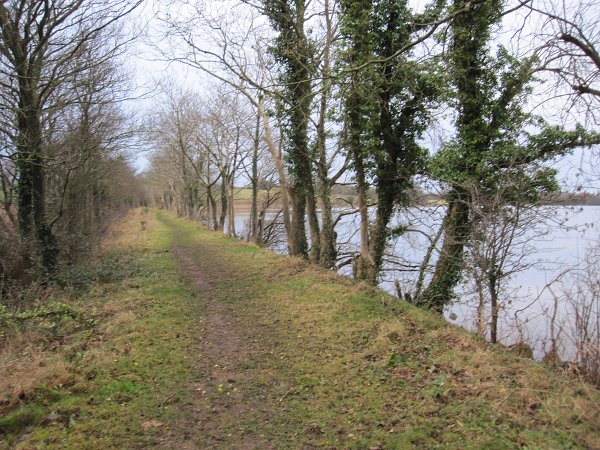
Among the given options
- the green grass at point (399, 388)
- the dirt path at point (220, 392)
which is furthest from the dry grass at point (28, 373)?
the green grass at point (399, 388)

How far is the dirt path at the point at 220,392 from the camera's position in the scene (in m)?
3.86

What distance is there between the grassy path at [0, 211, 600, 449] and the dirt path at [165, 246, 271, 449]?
2cm

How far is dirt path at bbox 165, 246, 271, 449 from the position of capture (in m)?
3.86

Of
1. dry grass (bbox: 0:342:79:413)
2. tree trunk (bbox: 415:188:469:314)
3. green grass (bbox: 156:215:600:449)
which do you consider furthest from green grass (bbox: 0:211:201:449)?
tree trunk (bbox: 415:188:469:314)

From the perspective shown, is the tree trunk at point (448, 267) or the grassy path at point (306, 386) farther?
the tree trunk at point (448, 267)

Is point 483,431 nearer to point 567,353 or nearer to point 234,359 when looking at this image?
point 567,353

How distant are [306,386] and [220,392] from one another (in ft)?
3.31

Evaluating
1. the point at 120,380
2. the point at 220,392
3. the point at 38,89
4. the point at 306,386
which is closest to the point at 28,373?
the point at 120,380

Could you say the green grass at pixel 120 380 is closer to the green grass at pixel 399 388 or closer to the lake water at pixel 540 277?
the green grass at pixel 399 388

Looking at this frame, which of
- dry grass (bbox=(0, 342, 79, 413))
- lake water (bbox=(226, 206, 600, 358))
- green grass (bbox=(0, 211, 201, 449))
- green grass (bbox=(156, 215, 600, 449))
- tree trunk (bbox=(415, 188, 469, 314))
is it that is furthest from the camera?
tree trunk (bbox=(415, 188, 469, 314))

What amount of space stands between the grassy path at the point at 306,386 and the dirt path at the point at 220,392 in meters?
0.02

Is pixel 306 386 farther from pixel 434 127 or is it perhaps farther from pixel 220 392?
pixel 434 127

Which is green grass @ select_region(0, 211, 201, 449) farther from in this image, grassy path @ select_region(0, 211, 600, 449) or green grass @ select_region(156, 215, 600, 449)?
green grass @ select_region(156, 215, 600, 449)

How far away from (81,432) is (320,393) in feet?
8.03
